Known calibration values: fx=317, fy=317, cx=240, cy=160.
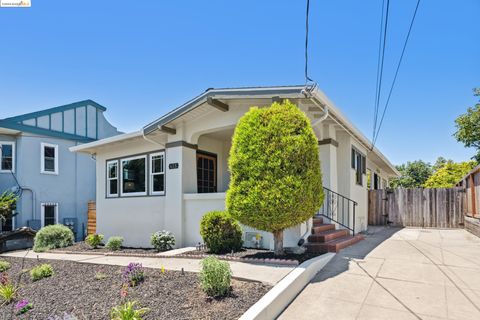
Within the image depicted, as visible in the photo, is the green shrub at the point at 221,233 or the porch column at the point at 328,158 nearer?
the green shrub at the point at 221,233

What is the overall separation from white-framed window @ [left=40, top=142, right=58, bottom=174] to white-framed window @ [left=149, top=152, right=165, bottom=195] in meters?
7.72

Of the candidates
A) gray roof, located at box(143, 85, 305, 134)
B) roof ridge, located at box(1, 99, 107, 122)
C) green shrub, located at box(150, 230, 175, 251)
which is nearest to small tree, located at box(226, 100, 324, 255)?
gray roof, located at box(143, 85, 305, 134)

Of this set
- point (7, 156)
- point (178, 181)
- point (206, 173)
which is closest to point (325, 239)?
point (178, 181)

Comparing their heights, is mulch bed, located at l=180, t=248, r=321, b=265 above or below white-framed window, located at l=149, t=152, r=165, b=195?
below

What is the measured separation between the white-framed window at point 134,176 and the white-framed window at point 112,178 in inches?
14.6

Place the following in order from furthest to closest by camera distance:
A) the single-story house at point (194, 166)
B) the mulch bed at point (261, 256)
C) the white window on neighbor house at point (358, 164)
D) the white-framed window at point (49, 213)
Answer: the white-framed window at point (49, 213) → the white window on neighbor house at point (358, 164) → the single-story house at point (194, 166) → the mulch bed at point (261, 256)

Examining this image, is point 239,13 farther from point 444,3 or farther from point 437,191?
point 437,191

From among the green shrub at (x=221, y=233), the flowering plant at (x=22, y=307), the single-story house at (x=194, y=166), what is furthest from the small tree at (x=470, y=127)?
the flowering plant at (x=22, y=307)

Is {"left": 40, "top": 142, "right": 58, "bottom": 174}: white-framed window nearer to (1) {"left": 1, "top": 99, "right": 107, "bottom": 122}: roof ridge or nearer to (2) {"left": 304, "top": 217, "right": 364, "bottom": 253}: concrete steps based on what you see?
(1) {"left": 1, "top": 99, "right": 107, "bottom": 122}: roof ridge

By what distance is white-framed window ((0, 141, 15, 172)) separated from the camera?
14.1 meters

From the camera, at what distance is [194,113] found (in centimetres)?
895

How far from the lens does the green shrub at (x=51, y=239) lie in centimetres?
1004

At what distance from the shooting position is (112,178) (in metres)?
11.7

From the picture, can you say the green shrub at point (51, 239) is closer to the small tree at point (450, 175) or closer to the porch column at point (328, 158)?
the porch column at point (328, 158)
